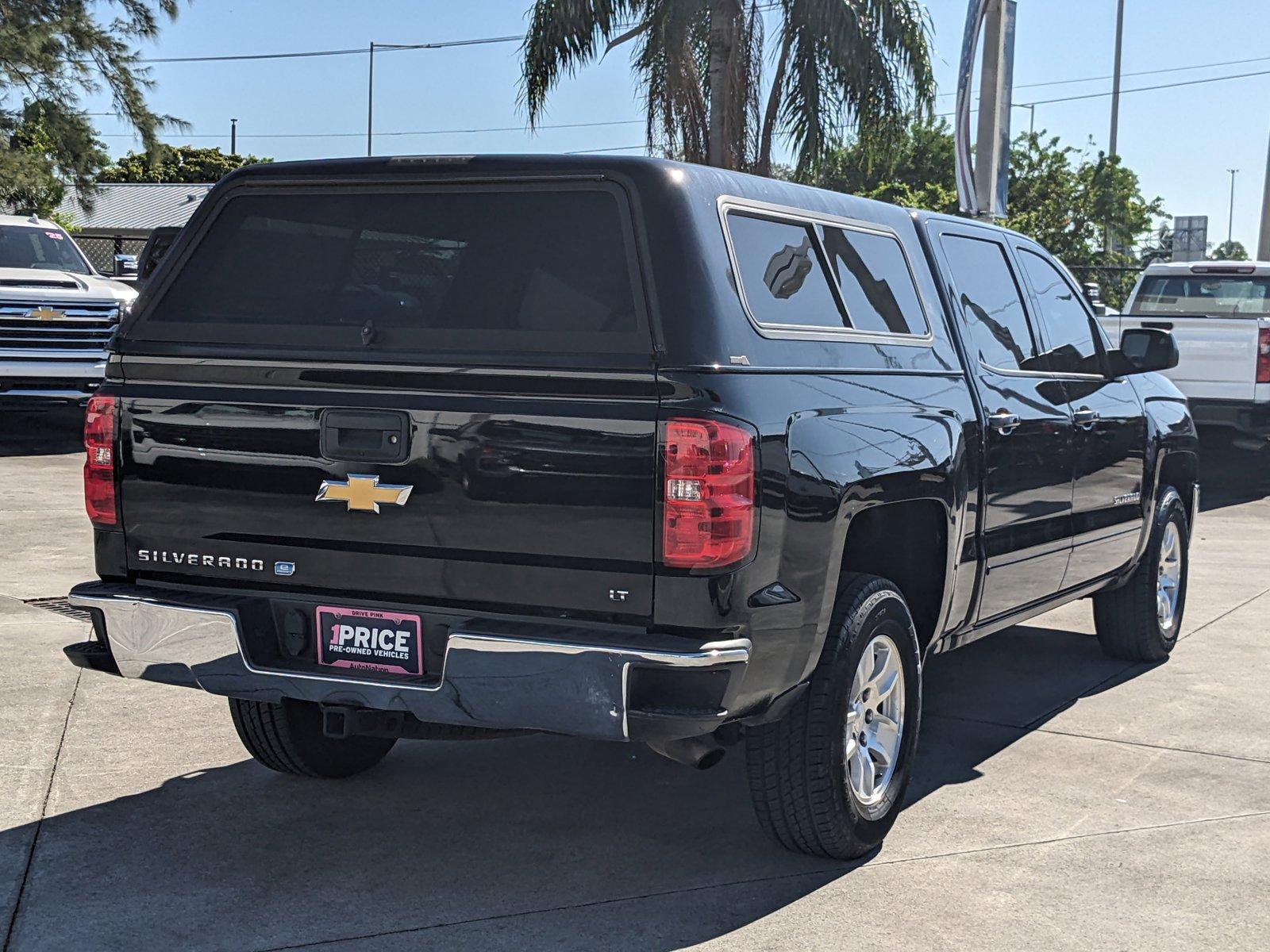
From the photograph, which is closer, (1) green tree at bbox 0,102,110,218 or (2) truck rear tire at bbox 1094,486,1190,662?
(2) truck rear tire at bbox 1094,486,1190,662

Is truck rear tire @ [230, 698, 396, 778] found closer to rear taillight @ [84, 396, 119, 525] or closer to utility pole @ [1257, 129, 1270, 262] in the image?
rear taillight @ [84, 396, 119, 525]

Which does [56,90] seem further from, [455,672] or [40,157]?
[455,672]

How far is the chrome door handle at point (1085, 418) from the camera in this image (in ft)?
20.8

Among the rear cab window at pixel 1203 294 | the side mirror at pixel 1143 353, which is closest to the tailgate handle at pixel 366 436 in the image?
the side mirror at pixel 1143 353

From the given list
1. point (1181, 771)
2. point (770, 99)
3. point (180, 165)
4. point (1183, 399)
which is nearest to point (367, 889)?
point (1181, 771)

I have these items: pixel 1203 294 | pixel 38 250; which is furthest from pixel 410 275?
pixel 38 250

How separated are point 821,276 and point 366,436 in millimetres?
1489

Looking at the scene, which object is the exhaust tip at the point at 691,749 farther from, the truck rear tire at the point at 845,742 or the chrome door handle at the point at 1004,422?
the chrome door handle at the point at 1004,422

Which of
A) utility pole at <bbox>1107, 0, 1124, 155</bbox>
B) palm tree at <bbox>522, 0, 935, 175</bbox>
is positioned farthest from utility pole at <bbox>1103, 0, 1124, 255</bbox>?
palm tree at <bbox>522, 0, 935, 175</bbox>

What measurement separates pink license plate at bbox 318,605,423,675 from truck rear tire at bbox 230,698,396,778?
2.78 feet

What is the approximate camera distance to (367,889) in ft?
14.4

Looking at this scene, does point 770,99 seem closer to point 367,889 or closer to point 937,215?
point 937,215

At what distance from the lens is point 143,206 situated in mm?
59000

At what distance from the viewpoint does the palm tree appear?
18.7m
